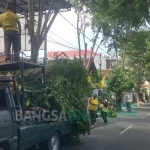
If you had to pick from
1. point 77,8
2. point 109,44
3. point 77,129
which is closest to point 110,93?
point 109,44

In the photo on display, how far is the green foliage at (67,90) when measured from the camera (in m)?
7.98

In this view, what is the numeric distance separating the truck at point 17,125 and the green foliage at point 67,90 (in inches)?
16.2

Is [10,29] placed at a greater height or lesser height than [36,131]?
greater

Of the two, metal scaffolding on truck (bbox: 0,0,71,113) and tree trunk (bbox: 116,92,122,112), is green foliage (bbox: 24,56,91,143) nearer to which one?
metal scaffolding on truck (bbox: 0,0,71,113)

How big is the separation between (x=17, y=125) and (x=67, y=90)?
2.19 metres

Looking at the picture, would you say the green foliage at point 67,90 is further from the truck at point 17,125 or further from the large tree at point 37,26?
the large tree at point 37,26

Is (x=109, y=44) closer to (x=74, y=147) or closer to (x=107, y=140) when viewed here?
(x=107, y=140)

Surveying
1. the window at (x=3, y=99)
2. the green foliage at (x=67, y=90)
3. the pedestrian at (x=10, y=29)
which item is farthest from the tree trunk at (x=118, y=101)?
the window at (x=3, y=99)

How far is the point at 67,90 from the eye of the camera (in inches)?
326

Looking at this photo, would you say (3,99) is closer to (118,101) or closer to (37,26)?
(37,26)

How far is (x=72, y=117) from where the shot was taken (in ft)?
27.7

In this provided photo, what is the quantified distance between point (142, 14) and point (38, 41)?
4.86 meters

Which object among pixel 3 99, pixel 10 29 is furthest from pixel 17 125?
pixel 10 29

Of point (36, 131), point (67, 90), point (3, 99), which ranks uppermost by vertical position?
point (67, 90)
